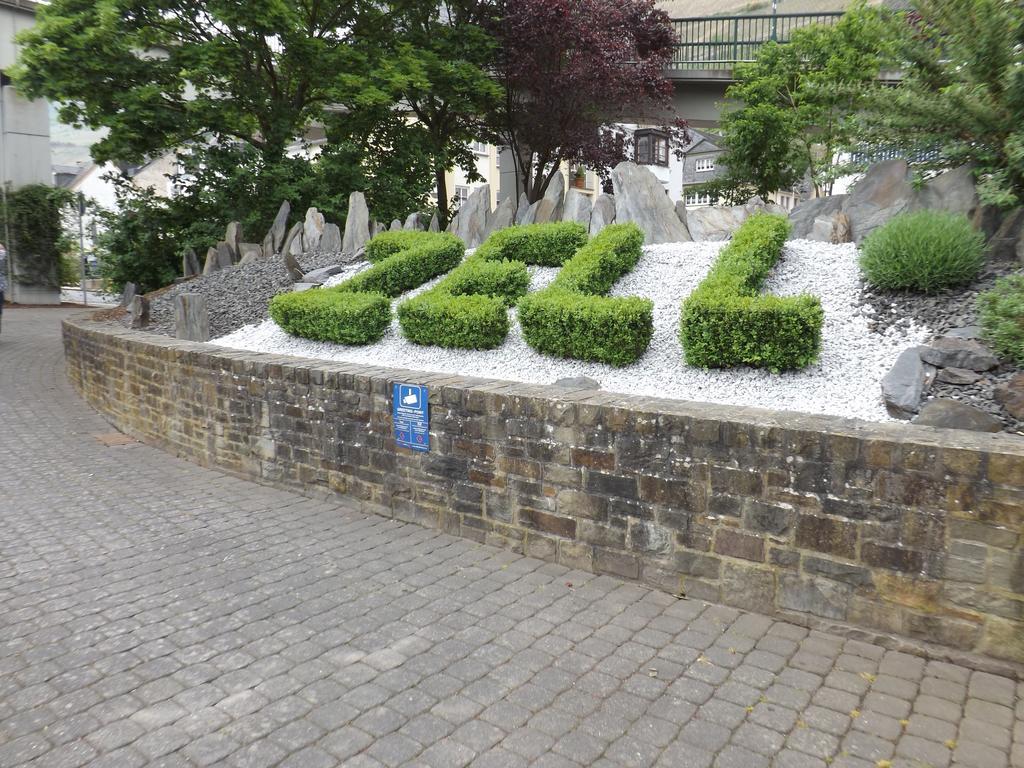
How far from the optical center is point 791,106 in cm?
1437

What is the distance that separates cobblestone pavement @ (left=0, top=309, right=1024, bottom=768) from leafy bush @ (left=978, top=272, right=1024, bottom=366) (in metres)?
2.20

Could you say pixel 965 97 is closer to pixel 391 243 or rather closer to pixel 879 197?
pixel 879 197

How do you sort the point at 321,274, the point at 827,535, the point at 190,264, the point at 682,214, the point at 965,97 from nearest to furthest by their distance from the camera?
1. the point at 827,535
2. the point at 965,97
3. the point at 682,214
4. the point at 321,274
5. the point at 190,264

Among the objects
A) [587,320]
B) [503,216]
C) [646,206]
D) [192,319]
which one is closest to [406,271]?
[503,216]

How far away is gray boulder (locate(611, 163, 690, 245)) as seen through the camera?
844cm

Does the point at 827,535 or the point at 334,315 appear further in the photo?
the point at 334,315

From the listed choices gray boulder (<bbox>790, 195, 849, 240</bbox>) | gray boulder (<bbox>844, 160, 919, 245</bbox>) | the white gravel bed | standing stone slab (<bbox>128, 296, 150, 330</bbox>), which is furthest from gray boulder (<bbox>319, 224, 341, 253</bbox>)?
gray boulder (<bbox>844, 160, 919, 245</bbox>)

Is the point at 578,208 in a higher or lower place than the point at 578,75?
lower

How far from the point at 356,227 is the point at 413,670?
857cm

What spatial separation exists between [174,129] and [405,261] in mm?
6633

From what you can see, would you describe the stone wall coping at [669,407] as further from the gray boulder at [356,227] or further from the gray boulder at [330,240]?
the gray boulder at [330,240]

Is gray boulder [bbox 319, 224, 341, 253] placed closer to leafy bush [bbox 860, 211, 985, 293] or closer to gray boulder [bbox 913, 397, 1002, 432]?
leafy bush [bbox 860, 211, 985, 293]

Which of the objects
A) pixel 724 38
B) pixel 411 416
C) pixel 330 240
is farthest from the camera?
pixel 724 38

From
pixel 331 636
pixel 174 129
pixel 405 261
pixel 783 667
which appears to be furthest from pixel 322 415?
pixel 174 129
